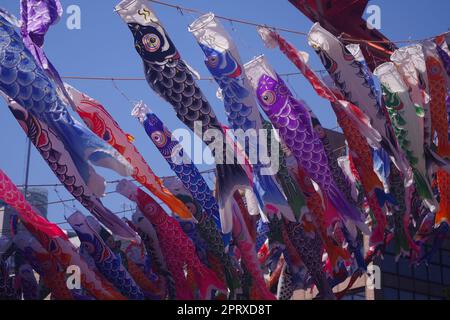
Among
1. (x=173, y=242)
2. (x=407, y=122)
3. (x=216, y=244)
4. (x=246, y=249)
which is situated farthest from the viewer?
(x=173, y=242)

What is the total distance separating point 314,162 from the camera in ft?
64.6

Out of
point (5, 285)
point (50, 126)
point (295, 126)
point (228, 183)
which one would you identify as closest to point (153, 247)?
point (5, 285)

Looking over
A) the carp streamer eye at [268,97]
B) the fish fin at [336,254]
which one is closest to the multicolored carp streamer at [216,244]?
the fish fin at [336,254]

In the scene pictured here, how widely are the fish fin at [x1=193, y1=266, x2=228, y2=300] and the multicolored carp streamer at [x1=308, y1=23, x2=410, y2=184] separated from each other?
497 centimetres

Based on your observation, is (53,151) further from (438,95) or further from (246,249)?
(438,95)

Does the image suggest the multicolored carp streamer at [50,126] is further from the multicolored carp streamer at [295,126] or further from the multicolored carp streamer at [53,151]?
the multicolored carp streamer at [295,126]

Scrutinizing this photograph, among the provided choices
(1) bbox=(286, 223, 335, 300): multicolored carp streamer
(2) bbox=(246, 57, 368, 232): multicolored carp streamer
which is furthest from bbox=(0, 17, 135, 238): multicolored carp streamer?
(1) bbox=(286, 223, 335, 300): multicolored carp streamer

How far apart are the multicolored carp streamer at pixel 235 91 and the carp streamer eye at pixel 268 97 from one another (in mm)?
618

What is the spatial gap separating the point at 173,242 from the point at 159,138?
249cm

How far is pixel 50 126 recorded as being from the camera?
17.1 meters

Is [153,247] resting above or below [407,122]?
below

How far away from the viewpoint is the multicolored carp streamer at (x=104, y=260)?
21.1 metres

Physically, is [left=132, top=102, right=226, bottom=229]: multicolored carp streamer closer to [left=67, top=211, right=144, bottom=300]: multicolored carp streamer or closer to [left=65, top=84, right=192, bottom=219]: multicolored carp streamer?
[left=65, top=84, right=192, bottom=219]: multicolored carp streamer

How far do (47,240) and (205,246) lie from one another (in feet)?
12.5
